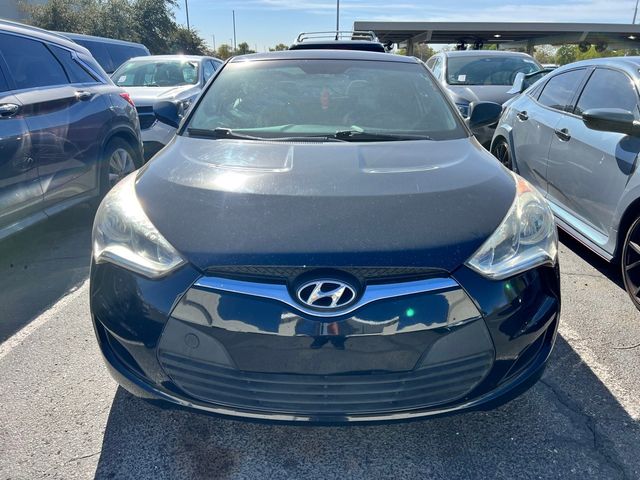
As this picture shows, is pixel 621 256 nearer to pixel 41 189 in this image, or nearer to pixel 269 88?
pixel 269 88

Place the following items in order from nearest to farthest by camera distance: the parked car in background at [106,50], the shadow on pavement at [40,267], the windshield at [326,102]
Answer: the windshield at [326,102] < the shadow on pavement at [40,267] < the parked car in background at [106,50]

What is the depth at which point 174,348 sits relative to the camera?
5.81ft

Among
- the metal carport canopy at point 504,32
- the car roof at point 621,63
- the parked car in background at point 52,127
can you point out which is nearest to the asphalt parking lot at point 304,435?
the parked car in background at point 52,127

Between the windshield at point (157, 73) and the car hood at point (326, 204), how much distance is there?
634 cm

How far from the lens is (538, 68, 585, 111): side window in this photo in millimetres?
4227

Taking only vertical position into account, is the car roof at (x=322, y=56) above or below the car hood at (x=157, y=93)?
above

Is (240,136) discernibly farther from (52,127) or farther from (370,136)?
(52,127)

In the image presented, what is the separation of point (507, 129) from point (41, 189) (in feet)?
14.3

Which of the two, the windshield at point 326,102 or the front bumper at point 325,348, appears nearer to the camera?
the front bumper at point 325,348

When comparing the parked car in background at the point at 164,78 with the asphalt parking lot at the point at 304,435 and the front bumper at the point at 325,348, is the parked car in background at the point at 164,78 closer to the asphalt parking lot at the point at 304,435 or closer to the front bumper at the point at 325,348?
the asphalt parking lot at the point at 304,435

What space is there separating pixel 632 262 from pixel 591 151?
0.85 metres

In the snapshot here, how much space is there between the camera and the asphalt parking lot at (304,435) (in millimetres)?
2000

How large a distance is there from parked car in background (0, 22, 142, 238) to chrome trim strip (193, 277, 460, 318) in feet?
8.29

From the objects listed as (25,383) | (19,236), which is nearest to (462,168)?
(25,383)
